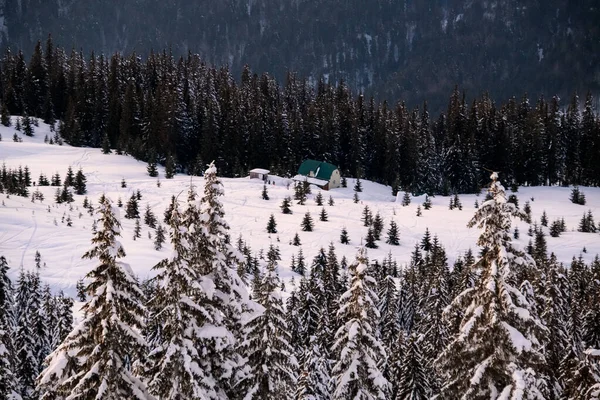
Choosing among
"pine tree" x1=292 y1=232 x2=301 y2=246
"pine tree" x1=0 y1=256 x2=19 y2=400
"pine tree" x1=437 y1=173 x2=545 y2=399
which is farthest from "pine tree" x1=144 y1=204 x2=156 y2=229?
"pine tree" x1=437 y1=173 x2=545 y2=399

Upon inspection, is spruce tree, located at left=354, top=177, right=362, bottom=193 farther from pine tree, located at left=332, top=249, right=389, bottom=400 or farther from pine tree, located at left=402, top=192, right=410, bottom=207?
pine tree, located at left=332, top=249, right=389, bottom=400

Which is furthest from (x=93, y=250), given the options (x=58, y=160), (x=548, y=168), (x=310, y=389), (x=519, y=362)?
(x=548, y=168)

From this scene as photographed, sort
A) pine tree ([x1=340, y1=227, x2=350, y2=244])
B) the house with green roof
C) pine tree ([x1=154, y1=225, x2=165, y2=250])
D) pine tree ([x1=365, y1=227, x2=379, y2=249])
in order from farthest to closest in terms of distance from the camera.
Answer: the house with green roof < pine tree ([x1=365, y1=227, x2=379, y2=249]) < pine tree ([x1=340, y1=227, x2=350, y2=244]) < pine tree ([x1=154, y1=225, x2=165, y2=250])

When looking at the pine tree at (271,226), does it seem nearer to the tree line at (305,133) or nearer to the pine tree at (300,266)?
the pine tree at (300,266)

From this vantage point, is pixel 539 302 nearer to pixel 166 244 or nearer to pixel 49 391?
pixel 49 391

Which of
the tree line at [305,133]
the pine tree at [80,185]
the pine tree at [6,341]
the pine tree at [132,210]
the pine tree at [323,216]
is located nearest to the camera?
the pine tree at [6,341]

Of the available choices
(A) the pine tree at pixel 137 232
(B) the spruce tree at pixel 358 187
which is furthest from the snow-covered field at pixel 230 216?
(B) the spruce tree at pixel 358 187
